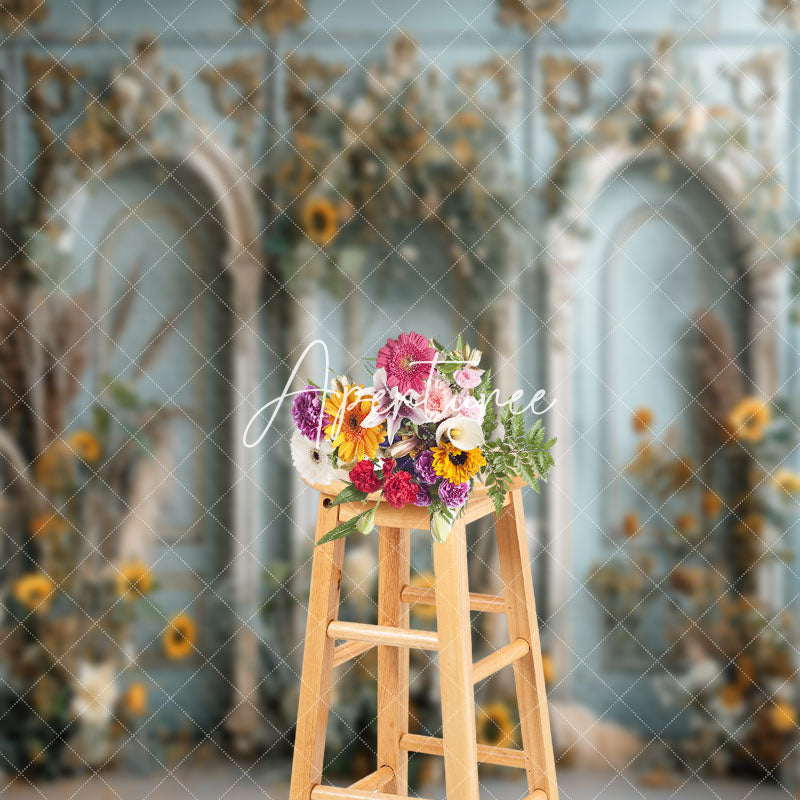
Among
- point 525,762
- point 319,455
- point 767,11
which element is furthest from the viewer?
point 767,11

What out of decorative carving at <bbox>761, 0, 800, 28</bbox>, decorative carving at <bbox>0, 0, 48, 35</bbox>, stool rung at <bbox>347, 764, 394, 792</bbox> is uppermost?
decorative carving at <bbox>0, 0, 48, 35</bbox>

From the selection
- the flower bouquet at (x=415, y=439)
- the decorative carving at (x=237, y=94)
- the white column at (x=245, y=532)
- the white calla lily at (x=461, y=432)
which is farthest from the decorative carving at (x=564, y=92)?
the white calla lily at (x=461, y=432)

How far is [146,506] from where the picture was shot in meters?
2.31

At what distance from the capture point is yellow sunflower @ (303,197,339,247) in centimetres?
223

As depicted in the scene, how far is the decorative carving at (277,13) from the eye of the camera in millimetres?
2219

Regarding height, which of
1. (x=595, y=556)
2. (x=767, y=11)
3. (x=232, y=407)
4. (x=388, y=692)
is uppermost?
(x=767, y=11)

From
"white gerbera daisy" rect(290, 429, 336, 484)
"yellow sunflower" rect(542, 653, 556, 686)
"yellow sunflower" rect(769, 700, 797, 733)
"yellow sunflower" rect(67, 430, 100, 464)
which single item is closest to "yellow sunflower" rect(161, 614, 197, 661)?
"yellow sunflower" rect(67, 430, 100, 464)

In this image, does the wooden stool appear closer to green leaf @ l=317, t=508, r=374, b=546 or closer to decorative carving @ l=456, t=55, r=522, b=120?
green leaf @ l=317, t=508, r=374, b=546

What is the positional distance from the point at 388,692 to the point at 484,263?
98 cm

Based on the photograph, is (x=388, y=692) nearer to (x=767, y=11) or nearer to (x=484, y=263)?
(x=484, y=263)

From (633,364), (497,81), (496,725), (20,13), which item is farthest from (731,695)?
(20,13)

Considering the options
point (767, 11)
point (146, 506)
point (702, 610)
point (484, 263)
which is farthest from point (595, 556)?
point (767, 11)

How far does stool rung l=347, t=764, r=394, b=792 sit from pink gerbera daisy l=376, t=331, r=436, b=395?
2.08 feet

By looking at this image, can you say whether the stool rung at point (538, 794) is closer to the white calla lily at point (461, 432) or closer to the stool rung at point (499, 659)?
the stool rung at point (499, 659)
